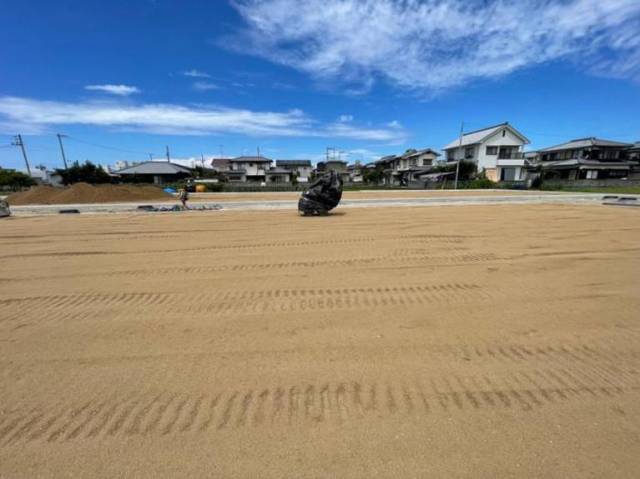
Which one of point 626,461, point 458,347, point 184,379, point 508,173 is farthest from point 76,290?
point 508,173

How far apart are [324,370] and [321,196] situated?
33.7 feet

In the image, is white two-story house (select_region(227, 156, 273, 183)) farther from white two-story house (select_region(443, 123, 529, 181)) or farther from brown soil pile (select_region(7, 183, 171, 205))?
brown soil pile (select_region(7, 183, 171, 205))

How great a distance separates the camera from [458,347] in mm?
2715

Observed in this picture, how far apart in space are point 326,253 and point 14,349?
4.52 m

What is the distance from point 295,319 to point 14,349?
2611 millimetres

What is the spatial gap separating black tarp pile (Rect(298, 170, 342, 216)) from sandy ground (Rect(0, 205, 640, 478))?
720 centimetres

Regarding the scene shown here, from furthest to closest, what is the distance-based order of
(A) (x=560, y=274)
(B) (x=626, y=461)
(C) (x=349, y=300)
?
(A) (x=560, y=274)
(C) (x=349, y=300)
(B) (x=626, y=461)

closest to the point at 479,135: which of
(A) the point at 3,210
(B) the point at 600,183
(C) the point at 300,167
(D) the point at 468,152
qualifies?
(D) the point at 468,152

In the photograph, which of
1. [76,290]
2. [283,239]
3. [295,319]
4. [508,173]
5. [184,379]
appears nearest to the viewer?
[184,379]

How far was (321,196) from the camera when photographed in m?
12.3

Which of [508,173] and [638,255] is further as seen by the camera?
[508,173]

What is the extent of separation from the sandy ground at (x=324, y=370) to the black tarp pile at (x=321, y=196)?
23.6 ft

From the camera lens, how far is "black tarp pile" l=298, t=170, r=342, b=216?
40.1ft

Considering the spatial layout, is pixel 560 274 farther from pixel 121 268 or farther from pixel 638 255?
pixel 121 268
